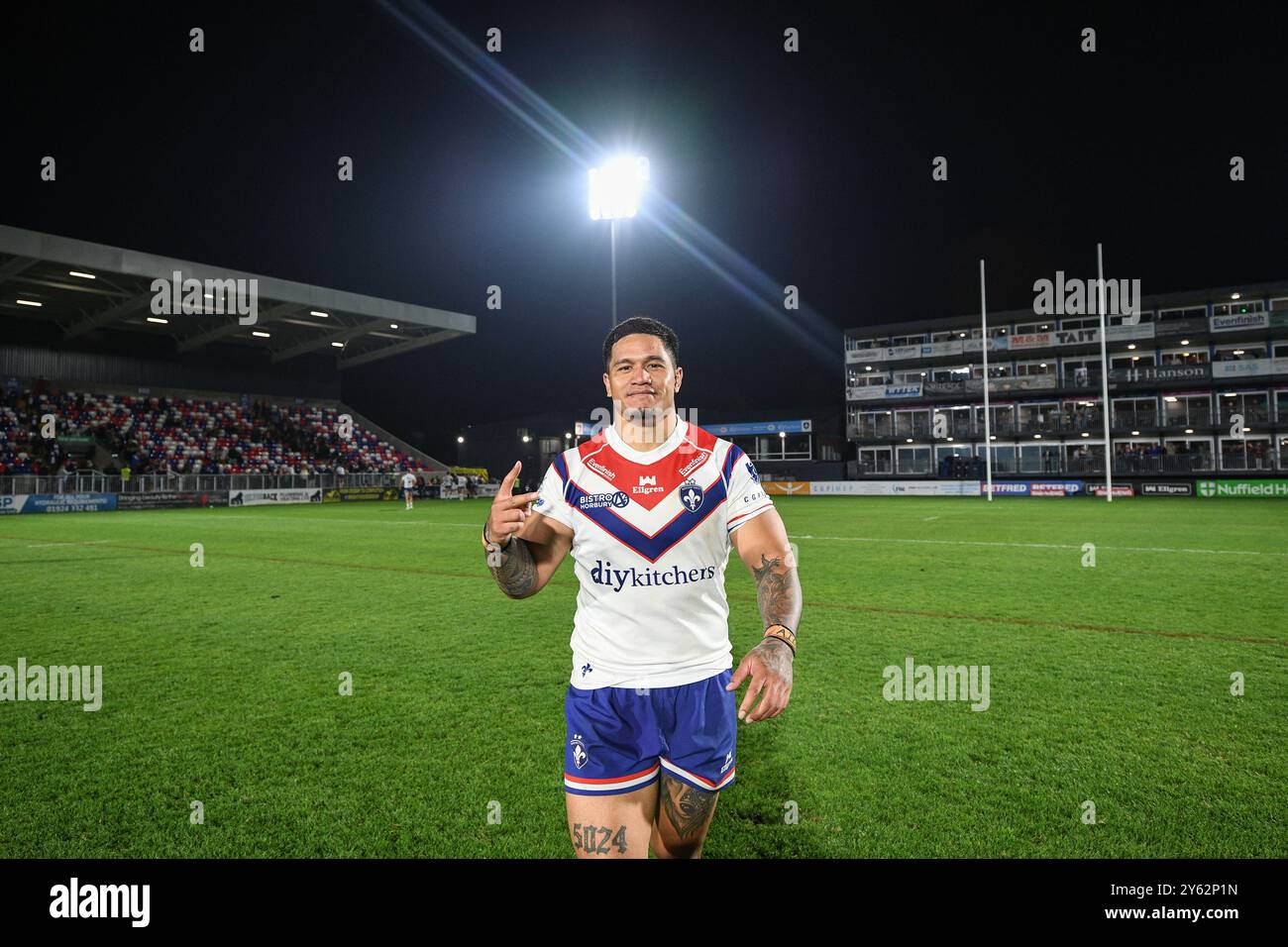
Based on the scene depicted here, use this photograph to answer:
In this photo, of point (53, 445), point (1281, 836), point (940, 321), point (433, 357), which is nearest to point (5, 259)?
point (53, 445)

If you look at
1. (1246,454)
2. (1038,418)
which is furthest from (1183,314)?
(1038,418)

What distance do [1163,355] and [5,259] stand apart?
62.8 metres

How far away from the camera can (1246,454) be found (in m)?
42.1

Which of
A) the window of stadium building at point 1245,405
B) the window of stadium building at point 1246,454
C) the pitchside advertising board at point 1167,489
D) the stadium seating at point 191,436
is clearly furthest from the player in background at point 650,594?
the window of stadium building at point 1245,405

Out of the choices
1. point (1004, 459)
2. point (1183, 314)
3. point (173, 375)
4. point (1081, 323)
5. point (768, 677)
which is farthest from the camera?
point (1004, 459)

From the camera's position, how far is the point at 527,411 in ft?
210

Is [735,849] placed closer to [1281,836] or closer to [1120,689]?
[1281,836]

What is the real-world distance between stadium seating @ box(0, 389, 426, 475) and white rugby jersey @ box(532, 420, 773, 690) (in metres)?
39.5

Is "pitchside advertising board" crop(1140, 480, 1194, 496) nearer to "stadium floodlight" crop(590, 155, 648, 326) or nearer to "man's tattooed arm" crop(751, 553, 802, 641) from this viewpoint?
"stadium floodlight" crop(590, 155, 648, 326)

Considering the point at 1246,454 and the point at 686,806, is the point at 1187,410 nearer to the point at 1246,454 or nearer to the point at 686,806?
the point at 1246,454

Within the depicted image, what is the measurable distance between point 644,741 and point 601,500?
2.85 ft

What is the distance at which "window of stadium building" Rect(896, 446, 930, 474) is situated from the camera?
52.7 m

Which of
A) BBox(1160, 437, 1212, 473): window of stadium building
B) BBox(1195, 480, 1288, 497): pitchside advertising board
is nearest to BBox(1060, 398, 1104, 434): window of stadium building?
BBox(1160, 437, 1212, 473): window of stadium building

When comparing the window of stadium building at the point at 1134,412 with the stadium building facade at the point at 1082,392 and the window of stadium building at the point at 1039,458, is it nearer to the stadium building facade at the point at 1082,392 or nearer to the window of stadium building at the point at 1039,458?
the stadium building facade at the point at 1082,392
